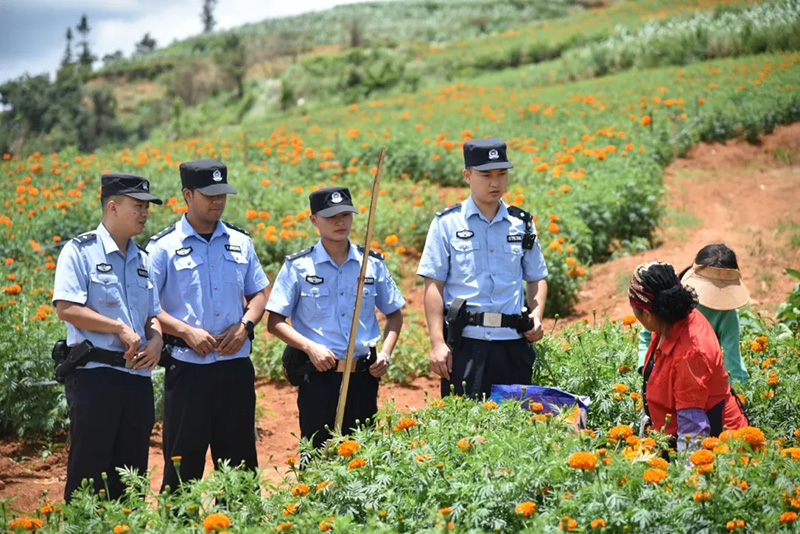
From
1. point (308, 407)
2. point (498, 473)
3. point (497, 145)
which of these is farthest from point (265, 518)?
point (497, 145)

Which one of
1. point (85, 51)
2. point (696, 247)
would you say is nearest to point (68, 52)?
point (85, 51)

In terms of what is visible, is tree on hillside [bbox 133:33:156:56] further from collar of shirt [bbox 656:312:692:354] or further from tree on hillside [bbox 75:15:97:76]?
collar of shirt [bbox 656:312:692:354]

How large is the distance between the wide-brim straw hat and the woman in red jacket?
1.65 ft

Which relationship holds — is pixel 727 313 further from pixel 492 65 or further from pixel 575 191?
pixel 492 65

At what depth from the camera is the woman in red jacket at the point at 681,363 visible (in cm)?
357

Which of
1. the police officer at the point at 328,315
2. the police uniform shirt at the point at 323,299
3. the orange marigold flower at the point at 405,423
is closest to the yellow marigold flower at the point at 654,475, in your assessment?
the orange marigold flower at the point at 405,423

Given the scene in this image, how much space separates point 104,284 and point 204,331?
578 mm

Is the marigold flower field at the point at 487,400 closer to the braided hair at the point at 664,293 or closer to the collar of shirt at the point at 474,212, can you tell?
the braided hair at the point at 664,293

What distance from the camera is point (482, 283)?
4805mm

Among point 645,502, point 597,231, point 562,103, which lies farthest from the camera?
point 562,103

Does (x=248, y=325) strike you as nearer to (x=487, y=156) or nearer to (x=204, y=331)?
(x=204, y=331)

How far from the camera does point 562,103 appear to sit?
15.8 m

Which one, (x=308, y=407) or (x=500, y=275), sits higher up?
(x=500, y=275)

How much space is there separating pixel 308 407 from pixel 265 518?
125 centimetres
